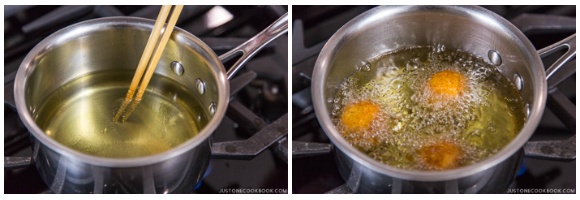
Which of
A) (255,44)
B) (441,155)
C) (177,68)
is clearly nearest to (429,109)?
(441,155)

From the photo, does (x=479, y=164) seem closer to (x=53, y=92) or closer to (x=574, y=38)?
(x=574, y=38)

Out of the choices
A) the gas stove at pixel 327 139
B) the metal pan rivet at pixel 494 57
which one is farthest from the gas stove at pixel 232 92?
the metal pan rivet at pixel 494 57

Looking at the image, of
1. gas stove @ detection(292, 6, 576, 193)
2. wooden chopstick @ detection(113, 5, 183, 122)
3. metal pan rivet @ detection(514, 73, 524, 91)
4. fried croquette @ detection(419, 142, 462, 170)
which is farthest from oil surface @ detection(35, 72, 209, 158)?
metal pan rivet @ detection(514, 73, 524, 91)

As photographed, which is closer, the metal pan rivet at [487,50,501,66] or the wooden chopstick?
the wooden chopstick

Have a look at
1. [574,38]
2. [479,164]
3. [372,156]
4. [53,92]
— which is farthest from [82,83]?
[574,38]

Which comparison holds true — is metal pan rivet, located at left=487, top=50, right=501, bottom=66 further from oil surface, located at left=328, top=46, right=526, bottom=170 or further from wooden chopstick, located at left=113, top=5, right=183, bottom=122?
wooden chopstick, located at left=113, top=5, right=183, bottom=122

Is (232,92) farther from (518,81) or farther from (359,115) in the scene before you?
(518,81)

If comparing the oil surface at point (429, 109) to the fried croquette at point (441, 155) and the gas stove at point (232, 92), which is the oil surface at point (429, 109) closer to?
the fried croquette at point (441, 155)
